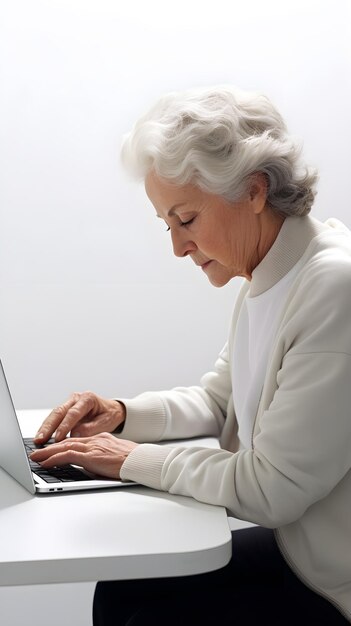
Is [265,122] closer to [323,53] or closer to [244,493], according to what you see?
[244,493]

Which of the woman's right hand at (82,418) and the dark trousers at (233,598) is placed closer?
the dark trousers at (233,598)

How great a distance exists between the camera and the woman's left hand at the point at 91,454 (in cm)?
142

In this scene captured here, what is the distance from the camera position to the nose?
1.61 meters

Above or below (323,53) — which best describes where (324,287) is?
below

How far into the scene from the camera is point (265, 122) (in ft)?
5.08

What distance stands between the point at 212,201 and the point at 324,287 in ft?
0.90

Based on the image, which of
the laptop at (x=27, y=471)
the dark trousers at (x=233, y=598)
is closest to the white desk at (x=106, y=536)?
the laptop at (x=27, y=471)

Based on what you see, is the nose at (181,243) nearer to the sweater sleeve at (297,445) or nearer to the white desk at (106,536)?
the sweater sleeve at (297,445)

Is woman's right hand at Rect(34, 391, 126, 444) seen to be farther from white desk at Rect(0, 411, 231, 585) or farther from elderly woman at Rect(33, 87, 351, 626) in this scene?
white desk at Rect(0, 411, 231, 585)

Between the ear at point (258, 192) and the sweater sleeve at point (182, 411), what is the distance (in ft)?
1.37

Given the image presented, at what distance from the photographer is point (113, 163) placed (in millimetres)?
2934

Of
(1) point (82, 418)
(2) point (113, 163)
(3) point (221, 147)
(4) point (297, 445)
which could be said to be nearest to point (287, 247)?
(3) point (221, 147)

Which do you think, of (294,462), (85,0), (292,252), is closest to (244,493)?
(294,462)

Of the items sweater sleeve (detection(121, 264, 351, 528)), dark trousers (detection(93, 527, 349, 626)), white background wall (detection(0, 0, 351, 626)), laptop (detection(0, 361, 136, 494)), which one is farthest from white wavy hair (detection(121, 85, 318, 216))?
white background wall (detection(0, 0, 351, 626))
